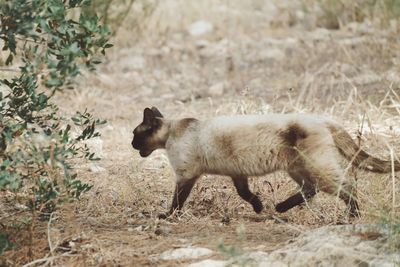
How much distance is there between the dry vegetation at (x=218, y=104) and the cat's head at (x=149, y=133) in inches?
10.3

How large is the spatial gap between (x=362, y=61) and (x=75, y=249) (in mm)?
6146

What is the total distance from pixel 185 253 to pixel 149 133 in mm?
1745

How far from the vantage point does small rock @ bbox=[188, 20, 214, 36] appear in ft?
41.2

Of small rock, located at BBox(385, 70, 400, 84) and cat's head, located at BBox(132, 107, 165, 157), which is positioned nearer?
cat's head, located at BBox(132, 107, 165, 157)

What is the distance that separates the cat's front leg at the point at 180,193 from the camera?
→ 17.5ft

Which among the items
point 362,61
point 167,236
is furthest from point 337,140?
point 362,61

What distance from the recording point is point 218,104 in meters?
8.78

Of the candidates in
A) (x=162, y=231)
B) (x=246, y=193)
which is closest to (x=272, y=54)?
(x=246, y=193)

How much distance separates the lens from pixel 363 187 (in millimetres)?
5359

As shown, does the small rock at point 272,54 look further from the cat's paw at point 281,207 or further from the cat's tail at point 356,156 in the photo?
the cat's tail at point 356,156

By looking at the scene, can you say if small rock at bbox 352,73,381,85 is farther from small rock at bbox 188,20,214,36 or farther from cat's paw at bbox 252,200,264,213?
small rock at bbox 188,20,214,36

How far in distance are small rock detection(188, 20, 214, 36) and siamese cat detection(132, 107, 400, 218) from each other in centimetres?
700

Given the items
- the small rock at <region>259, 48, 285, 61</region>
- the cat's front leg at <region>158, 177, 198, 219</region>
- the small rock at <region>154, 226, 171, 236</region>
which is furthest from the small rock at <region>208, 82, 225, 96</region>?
the small rock at <region>154, 226, 171, 236</region>

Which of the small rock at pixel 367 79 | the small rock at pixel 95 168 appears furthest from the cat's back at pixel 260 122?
the small rock at pixel 367 79
